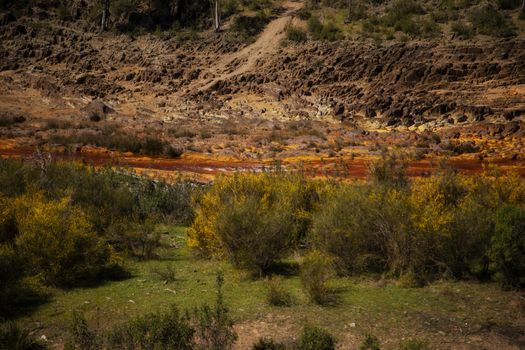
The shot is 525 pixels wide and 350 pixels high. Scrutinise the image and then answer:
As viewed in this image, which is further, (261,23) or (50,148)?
(261,23)

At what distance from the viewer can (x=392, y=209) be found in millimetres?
9867

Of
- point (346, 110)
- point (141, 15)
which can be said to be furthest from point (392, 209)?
point (141, 15)

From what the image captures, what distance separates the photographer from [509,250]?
8.70m

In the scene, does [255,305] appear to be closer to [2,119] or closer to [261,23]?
[2,119]

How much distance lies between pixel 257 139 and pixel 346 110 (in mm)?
8021

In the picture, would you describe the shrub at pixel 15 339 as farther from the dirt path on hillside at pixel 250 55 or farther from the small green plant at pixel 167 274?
the dirt path on hillside at pixel 250 55

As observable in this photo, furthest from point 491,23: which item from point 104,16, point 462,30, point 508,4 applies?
point 104,16

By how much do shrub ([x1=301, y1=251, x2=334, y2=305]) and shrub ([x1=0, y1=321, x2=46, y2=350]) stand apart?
3808 millimetres

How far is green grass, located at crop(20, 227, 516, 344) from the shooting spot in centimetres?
762

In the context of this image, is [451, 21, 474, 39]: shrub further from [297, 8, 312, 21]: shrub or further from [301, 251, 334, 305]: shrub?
[301, 251, 334, 305]: shrub

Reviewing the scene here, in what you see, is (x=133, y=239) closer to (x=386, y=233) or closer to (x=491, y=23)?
(x=386, y=233)

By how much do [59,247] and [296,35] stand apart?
1588 inches

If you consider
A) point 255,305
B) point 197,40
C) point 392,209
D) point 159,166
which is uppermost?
point 197,40

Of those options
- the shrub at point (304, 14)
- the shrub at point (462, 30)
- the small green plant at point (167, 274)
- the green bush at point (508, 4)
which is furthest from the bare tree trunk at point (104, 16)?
the small green plant at point (167, 274)
